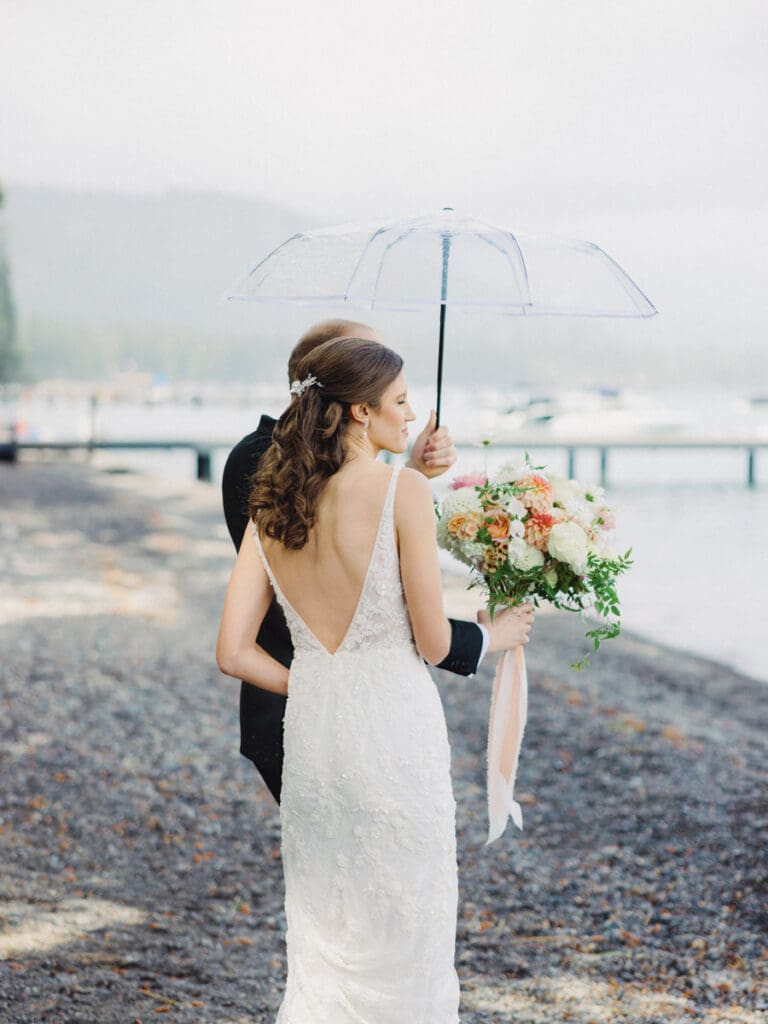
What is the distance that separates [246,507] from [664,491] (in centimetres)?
3149

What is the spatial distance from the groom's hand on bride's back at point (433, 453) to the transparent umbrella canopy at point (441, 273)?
339 mm

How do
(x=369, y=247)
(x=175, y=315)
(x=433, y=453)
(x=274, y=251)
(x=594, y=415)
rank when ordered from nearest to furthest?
(x=433, y=453)
(x=369, y=247)
(x=274, y=251)
(x=594, y=415)
(x=175, y=315)

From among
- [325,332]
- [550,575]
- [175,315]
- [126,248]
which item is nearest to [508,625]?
[550,575]

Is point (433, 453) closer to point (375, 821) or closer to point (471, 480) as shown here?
point (471, 480)

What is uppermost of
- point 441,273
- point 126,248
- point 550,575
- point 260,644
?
point 126,248

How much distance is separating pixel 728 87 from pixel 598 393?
95959mm

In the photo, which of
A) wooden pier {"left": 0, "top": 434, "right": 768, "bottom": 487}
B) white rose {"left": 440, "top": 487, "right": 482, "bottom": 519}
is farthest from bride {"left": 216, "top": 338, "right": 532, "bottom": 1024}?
wooden pier {"left": 0, "top": 434, "right": 768, "bottom": 487}

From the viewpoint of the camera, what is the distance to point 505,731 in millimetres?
3184

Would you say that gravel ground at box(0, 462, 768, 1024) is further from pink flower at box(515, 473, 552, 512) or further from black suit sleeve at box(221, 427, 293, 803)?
pink flower at box(515, 473, 552, 512)

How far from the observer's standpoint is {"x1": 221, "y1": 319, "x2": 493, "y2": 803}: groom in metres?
3.15

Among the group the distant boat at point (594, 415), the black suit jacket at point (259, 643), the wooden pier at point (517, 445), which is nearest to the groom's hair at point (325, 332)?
the black suit jacket at point (259, 643)

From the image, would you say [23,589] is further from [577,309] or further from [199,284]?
[199,284]

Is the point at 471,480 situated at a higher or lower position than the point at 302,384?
lower

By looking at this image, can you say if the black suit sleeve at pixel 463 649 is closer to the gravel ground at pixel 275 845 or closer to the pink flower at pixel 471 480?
the pink flower at pixel 471 480
